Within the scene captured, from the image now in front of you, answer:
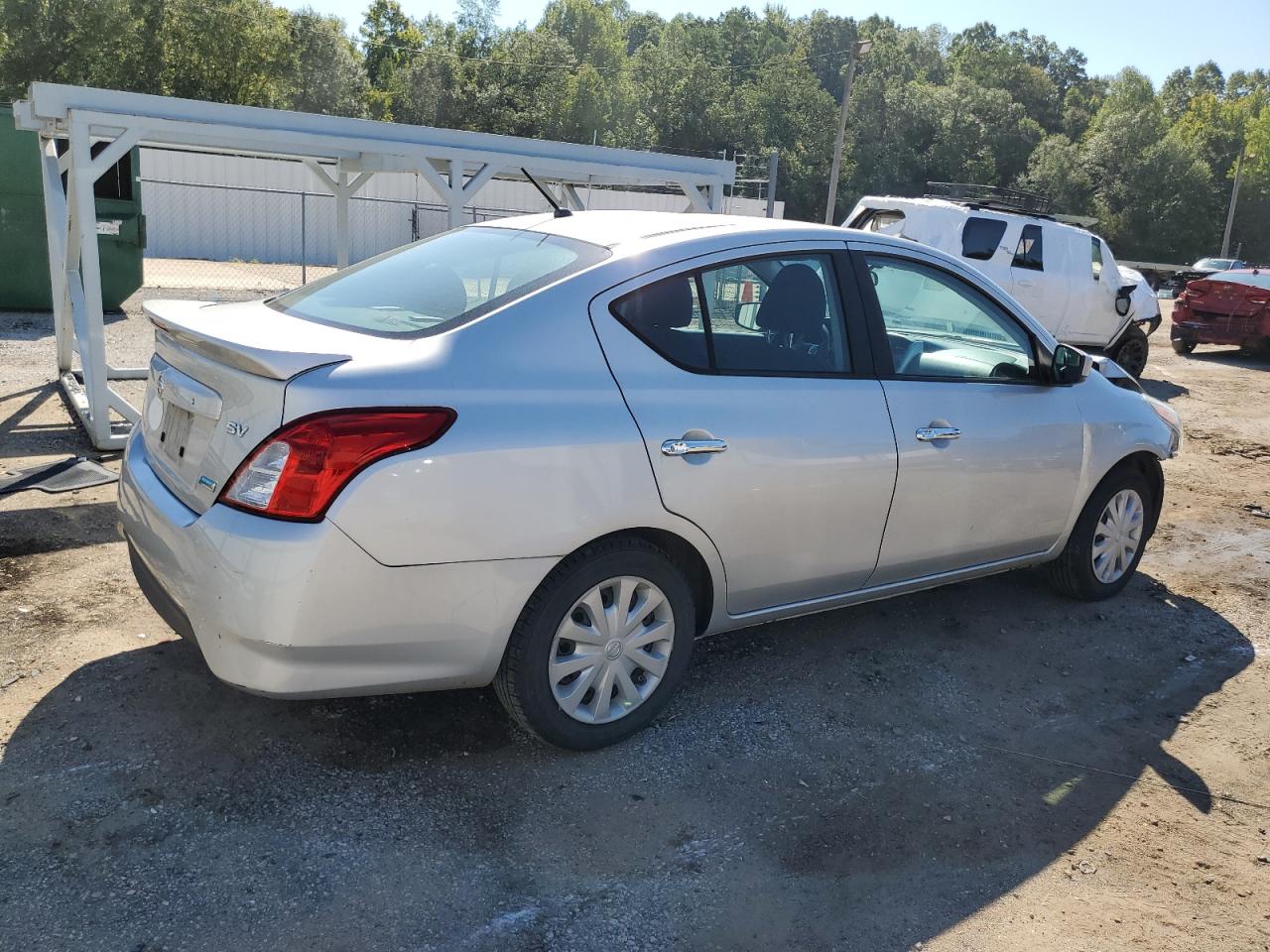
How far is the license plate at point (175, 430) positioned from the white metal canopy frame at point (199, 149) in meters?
3.49

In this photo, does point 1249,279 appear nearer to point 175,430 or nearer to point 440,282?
point 440,282

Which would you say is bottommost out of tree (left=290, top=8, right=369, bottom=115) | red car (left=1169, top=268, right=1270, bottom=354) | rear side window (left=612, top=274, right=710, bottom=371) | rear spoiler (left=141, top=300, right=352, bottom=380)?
red car (left=1169, top=268, right=1270, bottom=354)

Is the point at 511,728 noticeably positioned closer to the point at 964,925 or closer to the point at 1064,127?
the point at 964,925

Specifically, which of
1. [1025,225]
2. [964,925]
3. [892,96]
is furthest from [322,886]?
[892,96]

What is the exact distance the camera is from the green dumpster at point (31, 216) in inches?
499

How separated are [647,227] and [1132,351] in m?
13.0

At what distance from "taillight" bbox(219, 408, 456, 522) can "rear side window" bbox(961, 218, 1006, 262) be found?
11279mm

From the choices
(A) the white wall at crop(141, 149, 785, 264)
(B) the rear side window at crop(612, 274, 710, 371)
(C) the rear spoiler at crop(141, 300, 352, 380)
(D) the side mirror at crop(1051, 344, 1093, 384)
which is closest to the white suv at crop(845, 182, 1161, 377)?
(D) the side mirror at crop(1051, 344, 1093, 384)

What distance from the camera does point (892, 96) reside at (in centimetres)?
7950

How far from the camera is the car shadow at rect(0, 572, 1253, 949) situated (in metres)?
2.72

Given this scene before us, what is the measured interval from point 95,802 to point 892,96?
278 feet

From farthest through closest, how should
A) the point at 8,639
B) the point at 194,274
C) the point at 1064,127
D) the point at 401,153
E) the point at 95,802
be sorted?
the point at 1064,127
the point at 194,274
the point at 401,153
the point at 8,639
the point at 95,802

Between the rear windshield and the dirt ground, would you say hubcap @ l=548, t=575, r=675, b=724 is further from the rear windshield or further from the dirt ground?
the rear windshield

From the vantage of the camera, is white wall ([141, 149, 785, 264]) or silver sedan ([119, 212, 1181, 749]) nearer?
silver sedan ([119, 212, 1181, 749])
